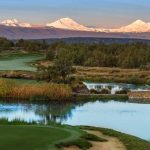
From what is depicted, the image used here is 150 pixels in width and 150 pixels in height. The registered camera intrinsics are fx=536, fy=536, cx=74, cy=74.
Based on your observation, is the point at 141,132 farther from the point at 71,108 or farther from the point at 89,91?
the point at 89,91

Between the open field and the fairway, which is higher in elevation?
the fairway

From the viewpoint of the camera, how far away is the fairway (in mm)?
15637

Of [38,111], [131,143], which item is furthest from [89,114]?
[131,143]

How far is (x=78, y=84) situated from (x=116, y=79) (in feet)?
66.9

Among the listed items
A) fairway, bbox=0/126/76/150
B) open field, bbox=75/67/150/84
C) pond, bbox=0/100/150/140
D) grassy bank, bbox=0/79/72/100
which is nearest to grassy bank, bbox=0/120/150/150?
fairway, bbox=0/126/76/150

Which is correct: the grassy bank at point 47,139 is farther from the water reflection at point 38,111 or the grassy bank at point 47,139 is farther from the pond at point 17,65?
the pond at point 17,65

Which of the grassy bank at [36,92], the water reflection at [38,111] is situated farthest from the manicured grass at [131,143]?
the grassy bank at [36,92]

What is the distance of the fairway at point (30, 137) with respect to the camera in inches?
616

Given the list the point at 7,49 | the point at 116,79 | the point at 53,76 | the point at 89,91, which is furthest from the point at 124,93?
the point at 7,49

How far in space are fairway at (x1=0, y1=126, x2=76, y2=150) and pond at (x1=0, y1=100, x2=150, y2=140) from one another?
30.0 feet

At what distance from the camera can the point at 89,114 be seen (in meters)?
39.8

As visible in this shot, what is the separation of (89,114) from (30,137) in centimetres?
2312

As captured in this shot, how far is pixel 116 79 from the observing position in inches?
3137

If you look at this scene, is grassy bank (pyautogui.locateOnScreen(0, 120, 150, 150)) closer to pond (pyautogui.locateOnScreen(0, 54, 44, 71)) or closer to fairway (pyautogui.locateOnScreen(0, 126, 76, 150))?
fairway (pyautogui.locateOnScreen(0, 126, 76, 150))
